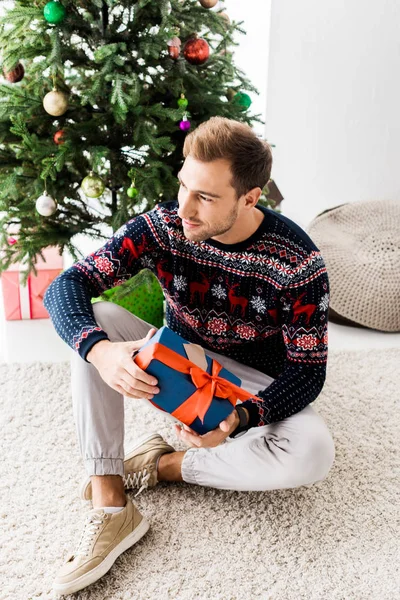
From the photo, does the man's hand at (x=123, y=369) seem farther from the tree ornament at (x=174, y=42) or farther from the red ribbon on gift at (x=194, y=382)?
the tree ornament at (x=174, y=42)

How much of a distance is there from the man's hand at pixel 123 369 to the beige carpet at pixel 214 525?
418mm

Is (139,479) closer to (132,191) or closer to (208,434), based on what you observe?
(208,434)

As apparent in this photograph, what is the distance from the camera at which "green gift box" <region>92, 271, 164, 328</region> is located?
212 cm

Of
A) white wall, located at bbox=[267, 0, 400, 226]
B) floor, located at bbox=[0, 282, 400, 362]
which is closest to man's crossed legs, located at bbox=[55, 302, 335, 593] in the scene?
floor, located at bbox=[0, 282, 400, 362]

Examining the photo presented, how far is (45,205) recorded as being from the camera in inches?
76.7

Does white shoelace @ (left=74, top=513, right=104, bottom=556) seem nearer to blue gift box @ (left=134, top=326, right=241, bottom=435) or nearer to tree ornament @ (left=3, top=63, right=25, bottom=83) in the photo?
blue gift box @ (left=134, top=326, right=241, bottom=435)

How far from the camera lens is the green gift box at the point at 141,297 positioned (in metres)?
2.12

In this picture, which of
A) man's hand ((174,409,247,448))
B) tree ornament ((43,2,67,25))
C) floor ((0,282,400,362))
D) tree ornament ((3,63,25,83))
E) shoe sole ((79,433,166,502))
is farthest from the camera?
floor ((0,282,400,362))

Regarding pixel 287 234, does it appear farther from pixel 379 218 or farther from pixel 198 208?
pixel 379 218

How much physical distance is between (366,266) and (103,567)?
1606mm

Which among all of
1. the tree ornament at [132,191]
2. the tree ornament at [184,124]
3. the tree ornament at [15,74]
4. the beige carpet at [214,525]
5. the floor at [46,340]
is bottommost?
the floor at [46,340]

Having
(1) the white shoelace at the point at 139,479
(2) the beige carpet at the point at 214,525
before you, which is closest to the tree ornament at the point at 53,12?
(2) the beige carpet at the point at 214,525

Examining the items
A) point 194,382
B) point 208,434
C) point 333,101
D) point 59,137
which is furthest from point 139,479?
point 333,101

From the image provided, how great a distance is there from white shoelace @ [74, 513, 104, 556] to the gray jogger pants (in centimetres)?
10
